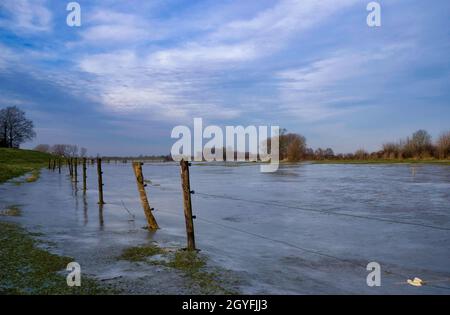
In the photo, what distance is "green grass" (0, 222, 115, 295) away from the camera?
586cm

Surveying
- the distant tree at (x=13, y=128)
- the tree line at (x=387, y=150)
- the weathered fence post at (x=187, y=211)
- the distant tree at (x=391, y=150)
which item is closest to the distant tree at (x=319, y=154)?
the tree line at (x=387, y=150)

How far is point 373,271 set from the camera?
741 centimetres

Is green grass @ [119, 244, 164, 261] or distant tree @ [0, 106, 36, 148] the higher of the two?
distant tree @ [0, 106, 36, 148]

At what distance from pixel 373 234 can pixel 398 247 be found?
150cm

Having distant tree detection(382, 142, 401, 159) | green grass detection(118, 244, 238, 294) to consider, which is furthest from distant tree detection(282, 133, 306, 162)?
green grass detection(118, 244, 238, 294)

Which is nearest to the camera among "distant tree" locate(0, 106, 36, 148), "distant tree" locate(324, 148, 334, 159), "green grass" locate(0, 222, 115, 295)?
"green grass" locate(0, 222, 115, 295)

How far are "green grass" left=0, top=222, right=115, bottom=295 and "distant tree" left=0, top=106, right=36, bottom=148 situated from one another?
10477 centimetres

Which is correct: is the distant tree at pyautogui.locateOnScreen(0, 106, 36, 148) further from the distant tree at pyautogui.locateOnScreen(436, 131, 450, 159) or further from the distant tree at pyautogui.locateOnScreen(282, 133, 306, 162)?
the distant tree at pyautogui.locateOnScreen(436, 131, 450, 159)


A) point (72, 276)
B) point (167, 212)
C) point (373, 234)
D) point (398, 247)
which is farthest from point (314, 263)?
point (167, 212)

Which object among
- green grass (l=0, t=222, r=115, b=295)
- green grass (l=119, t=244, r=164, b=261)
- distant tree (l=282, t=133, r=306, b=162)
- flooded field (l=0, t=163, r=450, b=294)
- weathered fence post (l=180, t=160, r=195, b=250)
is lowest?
flooded field (l=0, t=163, r=450, b=294)

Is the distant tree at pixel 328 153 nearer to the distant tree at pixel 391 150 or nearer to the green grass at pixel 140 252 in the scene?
the distant tree at pixel 391 150

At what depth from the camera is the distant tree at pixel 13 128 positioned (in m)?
103

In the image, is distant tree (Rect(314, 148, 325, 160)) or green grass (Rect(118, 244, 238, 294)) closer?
green grass (Rect(118, 244, 238, 294))

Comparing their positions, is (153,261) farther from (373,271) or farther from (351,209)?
(351,209)
